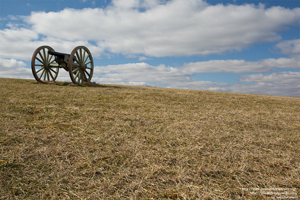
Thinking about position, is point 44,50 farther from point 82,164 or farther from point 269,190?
point 269,190

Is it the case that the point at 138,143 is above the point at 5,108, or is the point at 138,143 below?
below

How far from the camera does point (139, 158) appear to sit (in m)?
2.60

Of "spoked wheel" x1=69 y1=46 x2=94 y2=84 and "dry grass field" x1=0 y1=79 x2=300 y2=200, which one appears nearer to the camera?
"dry grass field" x1=0 y1=79 x2=300 y2=200

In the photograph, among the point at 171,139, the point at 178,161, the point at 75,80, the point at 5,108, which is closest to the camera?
the point at 178,161

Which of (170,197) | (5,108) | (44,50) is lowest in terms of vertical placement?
(170,197)

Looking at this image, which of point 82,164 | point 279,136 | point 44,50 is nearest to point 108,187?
point 82,164

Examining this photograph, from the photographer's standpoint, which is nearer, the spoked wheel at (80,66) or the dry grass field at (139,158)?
the dry grass field at (139,158)

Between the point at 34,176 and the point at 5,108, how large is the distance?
3370 mm

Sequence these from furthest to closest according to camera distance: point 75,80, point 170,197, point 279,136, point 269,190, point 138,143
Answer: point 75,80 → point 279,136 → point 138,143 → point 269,190 → point 170,197

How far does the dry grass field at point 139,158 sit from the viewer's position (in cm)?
198

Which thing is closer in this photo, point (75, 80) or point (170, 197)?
point (170, 197)

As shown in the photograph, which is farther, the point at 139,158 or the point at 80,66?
the point at 80,66

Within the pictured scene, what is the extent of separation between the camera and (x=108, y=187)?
6.43 ft

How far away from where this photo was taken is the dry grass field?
77.9 inches
